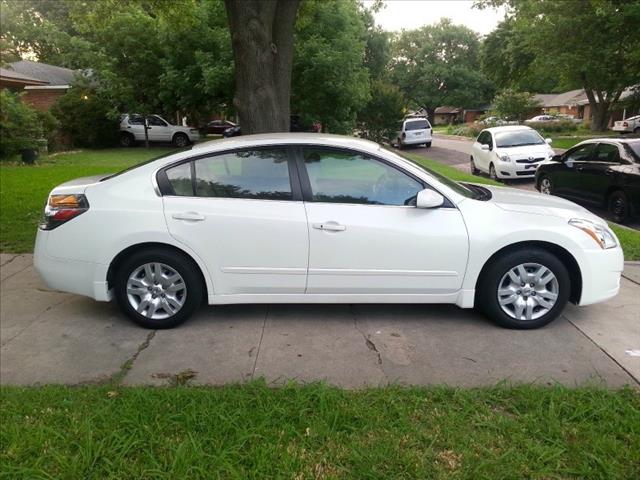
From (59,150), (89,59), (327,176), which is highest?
(89,59)

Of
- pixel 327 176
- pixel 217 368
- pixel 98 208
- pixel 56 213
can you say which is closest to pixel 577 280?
pixel 327 176

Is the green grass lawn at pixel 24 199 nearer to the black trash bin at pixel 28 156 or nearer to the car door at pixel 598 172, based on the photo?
the black trash bin at pixel 28 156

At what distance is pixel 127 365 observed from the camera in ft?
12.6

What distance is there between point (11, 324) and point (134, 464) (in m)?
2.67

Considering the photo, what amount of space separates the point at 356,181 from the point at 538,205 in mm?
1561

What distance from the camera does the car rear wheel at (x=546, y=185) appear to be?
11.6m

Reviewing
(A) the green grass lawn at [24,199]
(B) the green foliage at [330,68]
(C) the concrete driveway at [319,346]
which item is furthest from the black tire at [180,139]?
(C) the concrete driveway at [319,346]

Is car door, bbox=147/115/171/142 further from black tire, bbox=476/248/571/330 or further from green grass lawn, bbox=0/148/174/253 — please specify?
black tire, bbox=476/248/571/330

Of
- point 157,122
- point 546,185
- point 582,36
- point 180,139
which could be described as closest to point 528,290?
point 546,185

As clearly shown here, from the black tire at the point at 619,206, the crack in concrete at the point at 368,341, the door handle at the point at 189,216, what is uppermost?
the door handle at the point at 189,216

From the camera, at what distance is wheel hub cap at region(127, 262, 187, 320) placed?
4.38 meters

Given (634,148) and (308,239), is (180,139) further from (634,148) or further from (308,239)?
(308,239)

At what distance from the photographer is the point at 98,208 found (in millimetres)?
4359

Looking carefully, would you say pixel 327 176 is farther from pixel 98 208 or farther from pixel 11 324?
pixel 11 324
